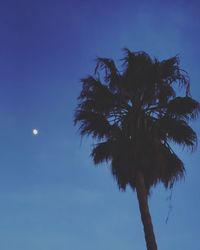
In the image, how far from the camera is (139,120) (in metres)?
20.8

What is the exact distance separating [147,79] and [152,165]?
3809mm

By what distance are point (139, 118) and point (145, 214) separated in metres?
4.03

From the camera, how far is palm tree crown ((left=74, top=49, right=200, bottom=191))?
2033 cm

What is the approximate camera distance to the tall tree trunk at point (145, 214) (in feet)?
59.8

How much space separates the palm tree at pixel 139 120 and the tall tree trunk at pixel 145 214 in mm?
46

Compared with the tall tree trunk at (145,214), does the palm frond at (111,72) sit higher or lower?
higher

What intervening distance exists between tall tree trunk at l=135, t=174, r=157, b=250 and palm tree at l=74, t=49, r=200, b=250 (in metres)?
0.05

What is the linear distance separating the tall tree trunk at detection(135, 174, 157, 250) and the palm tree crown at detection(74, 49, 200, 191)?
0.49m

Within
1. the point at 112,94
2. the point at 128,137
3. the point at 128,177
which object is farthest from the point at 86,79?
the point at 128,177

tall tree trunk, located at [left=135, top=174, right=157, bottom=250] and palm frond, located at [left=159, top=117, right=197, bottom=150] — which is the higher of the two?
palm frond, located at [left=159, top=117, right=197, bottom=150]

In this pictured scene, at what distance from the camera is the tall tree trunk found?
18.2m

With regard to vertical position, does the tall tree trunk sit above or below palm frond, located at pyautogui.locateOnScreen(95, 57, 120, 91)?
below

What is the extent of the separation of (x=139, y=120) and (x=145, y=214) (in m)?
3.94

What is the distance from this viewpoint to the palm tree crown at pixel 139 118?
2033 centimetres
